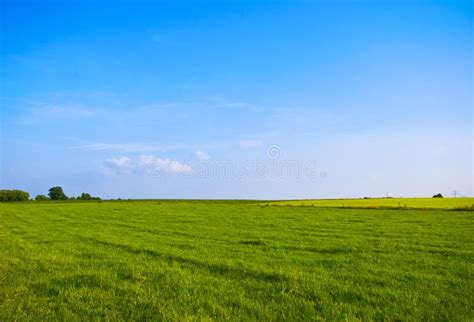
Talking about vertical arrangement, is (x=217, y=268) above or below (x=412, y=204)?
below

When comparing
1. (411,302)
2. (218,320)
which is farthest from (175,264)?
(411,302)

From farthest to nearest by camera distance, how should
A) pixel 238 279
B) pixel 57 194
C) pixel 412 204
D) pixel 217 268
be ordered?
pixel 57 194
pixel 412 204
pixel 217 268
pixel 238 279

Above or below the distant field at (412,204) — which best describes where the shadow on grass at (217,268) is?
below

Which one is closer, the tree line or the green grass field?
the green grass field

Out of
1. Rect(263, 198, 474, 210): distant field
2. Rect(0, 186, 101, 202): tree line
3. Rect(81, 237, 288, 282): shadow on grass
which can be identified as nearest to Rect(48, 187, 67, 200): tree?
Rect(0, 186, 101, 202): tree line

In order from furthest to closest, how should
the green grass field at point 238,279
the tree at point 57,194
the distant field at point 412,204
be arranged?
the tree at point 57,194
the distant field at point 412,204
the green grass field at point 238,279

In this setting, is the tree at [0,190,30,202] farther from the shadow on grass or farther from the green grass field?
the shadow on grass

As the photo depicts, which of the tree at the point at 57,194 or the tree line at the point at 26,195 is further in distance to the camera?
the tree at the point at 57,194

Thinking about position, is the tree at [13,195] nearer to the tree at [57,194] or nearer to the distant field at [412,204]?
the tree at [57,194]

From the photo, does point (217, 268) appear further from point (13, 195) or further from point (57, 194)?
point (57, 194)

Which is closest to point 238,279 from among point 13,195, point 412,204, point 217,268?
point 217,268

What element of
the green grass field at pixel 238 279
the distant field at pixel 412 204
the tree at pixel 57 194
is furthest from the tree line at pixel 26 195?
the green grass field at pixel 238 279

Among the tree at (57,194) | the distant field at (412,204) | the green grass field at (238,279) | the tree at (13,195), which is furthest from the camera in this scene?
the tree at (57,194)

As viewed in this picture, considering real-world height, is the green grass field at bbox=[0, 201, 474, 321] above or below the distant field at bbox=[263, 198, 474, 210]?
below
